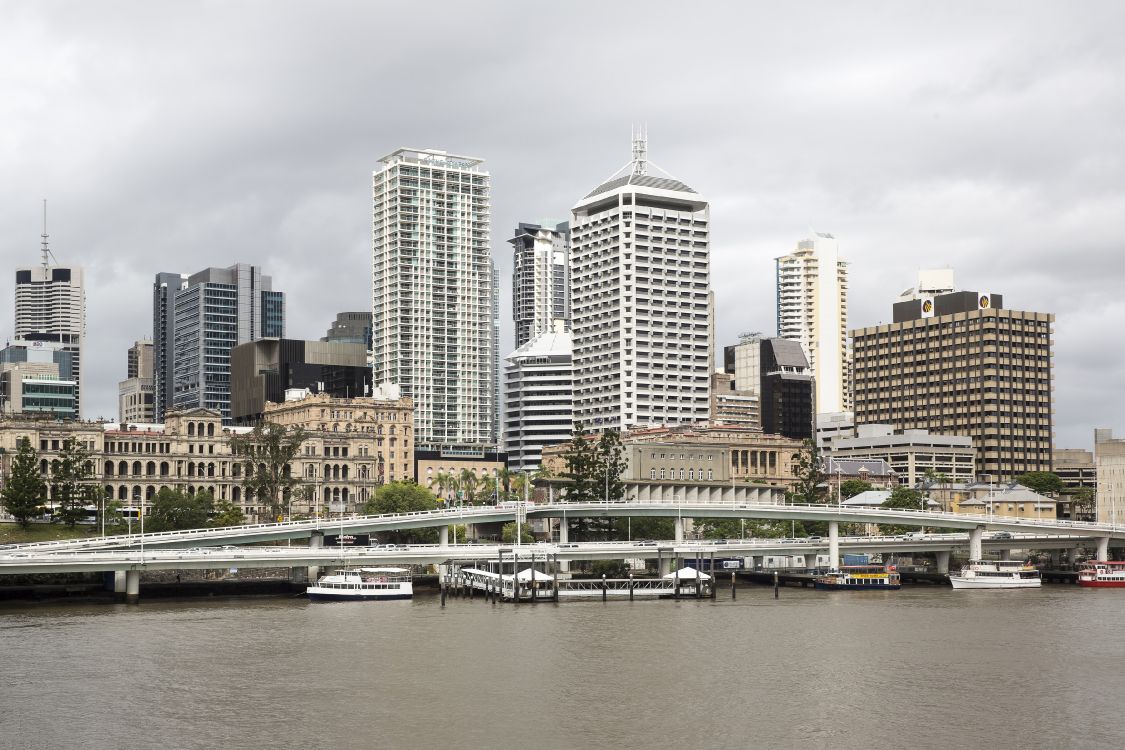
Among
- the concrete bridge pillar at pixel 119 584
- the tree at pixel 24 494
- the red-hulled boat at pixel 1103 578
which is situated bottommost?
the red-hulled boat at pixel 1103 578

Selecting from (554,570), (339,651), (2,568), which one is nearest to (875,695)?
(339,651)

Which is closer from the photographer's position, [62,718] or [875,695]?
[62,718]

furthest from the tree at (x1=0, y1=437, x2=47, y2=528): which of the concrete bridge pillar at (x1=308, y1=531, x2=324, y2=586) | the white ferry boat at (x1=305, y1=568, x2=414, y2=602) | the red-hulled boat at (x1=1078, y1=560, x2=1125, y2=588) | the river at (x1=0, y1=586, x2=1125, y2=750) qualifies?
the red-hulled boat at (x1=1078, y1=560, x2=1125, y2=588)

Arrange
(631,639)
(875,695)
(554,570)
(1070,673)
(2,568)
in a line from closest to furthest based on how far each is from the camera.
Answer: (875,695), (1070,673), (631,639), (2,568), (554,570)

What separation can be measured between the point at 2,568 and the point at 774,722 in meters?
95.8

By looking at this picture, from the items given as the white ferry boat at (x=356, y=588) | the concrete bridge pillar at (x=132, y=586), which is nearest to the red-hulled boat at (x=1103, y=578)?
the white ferry boat at (x=356, y=588)

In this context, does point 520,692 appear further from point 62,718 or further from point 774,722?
point 62,718

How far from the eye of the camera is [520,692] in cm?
9556

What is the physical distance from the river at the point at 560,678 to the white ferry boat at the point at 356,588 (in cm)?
1387

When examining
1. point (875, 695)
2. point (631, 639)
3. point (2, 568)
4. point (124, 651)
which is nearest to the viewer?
point (875, 695)

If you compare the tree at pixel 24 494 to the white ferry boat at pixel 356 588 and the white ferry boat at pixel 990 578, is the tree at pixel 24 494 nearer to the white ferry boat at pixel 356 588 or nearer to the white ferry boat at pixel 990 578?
the white ferry boat at pixel 356 588

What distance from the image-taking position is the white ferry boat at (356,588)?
164750 mm

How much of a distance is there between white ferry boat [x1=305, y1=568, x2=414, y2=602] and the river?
1387 centimetres

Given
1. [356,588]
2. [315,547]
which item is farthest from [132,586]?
[315,547]
